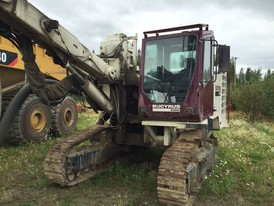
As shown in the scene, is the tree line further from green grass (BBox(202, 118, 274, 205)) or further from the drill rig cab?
the drill rig cab

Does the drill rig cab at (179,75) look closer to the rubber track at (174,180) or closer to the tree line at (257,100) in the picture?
the rubber track at (174,180)

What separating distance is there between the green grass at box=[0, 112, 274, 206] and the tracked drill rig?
0.89 feet

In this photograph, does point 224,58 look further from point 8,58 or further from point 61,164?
point 8,58

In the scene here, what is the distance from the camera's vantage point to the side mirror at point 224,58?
18.3 feet

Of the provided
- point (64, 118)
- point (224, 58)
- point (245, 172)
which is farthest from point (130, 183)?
point (64, 118)

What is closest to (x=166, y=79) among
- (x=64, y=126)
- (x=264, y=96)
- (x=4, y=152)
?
(x=4, y=152)

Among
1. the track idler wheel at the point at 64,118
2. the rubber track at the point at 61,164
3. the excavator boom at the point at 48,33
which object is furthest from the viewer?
the track idler wheel at the point at 64,118

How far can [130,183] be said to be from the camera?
567 cm

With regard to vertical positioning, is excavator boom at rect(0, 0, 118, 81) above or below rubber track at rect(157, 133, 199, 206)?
above

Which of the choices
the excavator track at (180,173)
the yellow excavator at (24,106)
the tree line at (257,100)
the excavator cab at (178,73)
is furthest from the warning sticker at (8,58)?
the tree line at (257,100)

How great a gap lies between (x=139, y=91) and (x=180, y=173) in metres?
1.83

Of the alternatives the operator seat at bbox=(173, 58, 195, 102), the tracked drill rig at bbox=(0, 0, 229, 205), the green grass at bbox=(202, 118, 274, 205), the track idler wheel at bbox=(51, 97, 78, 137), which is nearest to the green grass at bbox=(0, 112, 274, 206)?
the green grass at bbox=(202, 118, 274, 205)

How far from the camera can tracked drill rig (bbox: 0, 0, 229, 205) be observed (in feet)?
14.6

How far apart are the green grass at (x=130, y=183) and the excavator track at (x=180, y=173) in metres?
0.45
